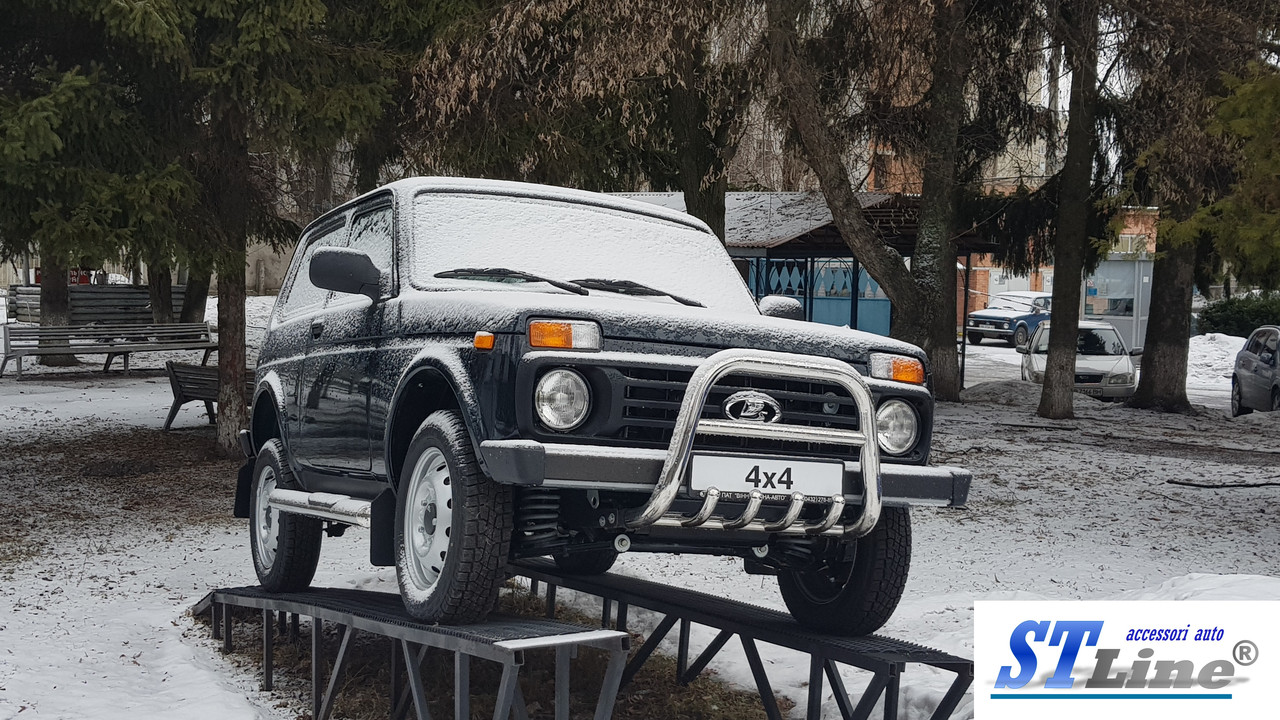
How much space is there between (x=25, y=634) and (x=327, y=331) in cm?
268

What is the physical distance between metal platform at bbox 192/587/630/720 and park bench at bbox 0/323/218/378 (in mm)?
14340

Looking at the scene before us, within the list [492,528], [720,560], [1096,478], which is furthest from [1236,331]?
[492,528]

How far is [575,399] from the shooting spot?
15.9 ft

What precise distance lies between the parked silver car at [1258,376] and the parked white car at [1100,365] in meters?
1.90

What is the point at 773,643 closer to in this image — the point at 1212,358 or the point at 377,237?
the point at 377,237

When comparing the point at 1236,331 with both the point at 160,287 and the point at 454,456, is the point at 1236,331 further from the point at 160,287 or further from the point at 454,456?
the point at 454,456

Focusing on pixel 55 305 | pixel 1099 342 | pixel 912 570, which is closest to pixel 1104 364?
pixel 1099 342

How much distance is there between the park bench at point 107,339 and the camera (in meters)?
20.3

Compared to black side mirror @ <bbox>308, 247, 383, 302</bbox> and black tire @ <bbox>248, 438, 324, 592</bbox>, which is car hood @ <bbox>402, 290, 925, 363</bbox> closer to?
black side mirror @ <bbox>308, 247, 383, 302</bbox>

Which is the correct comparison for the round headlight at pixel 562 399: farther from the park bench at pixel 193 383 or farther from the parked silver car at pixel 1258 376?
the parked silver car at pixel 1258 376

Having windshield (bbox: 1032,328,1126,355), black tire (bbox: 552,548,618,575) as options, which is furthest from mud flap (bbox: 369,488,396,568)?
windshield (bbox: 1032,328,1126,355)

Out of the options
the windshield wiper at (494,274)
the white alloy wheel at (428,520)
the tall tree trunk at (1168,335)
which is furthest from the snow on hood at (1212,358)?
the white alloy wheel at (428,520)

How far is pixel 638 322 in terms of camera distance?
4.92m

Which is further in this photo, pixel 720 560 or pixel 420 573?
pixel 720 560
